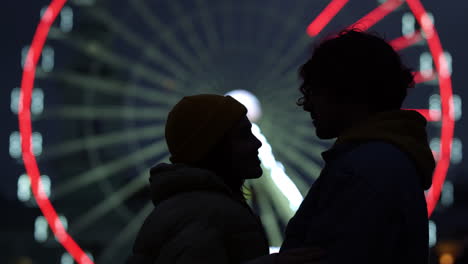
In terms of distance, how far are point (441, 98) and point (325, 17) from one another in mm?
1458

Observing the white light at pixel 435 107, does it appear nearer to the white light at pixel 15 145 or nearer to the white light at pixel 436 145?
the white light at pixel 436 145

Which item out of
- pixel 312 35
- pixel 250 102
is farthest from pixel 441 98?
pixel 250 102

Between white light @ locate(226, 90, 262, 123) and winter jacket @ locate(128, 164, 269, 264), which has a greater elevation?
winter jacket @ locate(128, 164, 269, 264)

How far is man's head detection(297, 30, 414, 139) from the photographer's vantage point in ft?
4.38

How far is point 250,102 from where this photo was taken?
689cm

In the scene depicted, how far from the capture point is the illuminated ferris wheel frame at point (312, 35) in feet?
22.9

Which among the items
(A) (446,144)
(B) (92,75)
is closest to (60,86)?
(B) (92,75)

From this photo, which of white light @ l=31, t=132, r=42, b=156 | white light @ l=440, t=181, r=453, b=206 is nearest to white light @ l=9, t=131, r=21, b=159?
white light @ l=31, t=132, r=42, b=156

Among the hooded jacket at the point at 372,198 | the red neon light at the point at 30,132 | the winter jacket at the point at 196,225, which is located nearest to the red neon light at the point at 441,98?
the red neon light at the point at 30,132

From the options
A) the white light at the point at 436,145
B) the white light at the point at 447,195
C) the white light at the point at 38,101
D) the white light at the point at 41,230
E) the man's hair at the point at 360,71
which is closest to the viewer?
the man's hair at the point at 360,71

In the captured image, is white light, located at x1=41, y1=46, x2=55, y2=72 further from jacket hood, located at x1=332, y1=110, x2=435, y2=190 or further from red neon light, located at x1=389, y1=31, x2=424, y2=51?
jacket hood, located at x1=332, y1=110, x2=435, y2=190

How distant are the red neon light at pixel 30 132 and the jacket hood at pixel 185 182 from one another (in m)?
5.44

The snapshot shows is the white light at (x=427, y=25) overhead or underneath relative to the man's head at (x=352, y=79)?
underneath

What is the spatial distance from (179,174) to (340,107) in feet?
1.19
